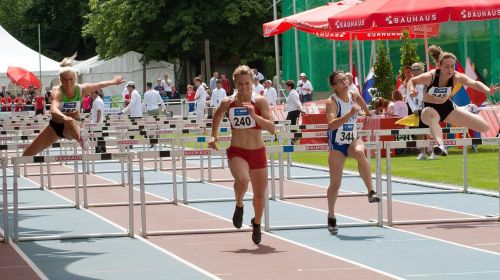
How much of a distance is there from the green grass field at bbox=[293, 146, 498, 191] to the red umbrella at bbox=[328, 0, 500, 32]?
288 centimetres

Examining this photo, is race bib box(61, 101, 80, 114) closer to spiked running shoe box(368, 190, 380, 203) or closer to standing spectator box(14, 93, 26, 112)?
spiked running shoe box(368, 190, 380, 203)

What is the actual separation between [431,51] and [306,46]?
3163 cm

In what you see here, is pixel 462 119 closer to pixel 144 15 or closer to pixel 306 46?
pixel 306 46

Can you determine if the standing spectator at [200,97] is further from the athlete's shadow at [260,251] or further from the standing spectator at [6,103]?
the athlete's shadow at [260,251]

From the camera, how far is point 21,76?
2388 inches

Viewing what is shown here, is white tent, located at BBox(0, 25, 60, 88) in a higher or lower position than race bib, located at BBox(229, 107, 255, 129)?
higher

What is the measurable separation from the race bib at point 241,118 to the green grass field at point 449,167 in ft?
24.2

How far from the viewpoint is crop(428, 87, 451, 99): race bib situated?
52.6ft

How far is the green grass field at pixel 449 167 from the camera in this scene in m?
21.8

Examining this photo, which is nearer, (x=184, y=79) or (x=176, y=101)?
(x=176, y=101)

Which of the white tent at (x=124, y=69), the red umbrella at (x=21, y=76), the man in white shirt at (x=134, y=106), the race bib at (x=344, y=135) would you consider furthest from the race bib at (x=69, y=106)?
the white tent at (x=124, y=69)

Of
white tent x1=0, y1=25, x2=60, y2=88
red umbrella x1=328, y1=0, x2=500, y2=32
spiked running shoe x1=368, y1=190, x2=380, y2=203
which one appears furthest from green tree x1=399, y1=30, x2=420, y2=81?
white tent x1=0, y1=25, x2=60, y2=88

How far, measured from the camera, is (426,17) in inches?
1041

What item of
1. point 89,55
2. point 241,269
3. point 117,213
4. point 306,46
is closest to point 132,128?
point 117,213
